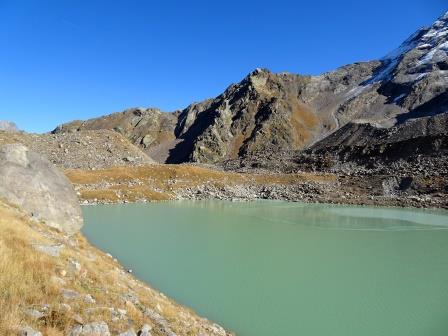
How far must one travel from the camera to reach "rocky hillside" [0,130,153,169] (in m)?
85.5

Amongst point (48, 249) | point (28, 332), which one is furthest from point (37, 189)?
point (28, 332)

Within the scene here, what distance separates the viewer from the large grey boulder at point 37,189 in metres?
21.6

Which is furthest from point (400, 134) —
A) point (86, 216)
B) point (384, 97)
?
point (86, 216)

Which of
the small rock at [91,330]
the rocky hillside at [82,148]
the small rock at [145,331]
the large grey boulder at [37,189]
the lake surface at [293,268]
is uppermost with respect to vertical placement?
the rocky hillside at [82,148]

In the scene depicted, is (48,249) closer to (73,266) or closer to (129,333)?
(73,266)

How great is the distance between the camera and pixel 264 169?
12375 cm

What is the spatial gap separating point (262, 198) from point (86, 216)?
39945 mm

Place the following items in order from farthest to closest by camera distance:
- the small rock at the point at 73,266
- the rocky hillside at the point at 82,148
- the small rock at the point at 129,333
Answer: the rocky hillside at the point at 82,148 < the small rock at the point at 73,266 < the small rock at the point at 129,333

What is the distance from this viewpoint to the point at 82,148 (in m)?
91.6

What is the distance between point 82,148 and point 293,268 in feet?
250

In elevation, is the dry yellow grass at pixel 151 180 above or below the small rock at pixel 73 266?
above

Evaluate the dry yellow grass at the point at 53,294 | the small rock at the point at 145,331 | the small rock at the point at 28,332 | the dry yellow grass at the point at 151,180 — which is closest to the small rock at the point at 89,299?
the dry yellow grass at the point at 53,294

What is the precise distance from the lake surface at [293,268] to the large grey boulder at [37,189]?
16.1 ft

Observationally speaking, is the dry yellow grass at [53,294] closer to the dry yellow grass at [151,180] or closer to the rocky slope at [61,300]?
the rocky slope at [61,300]
